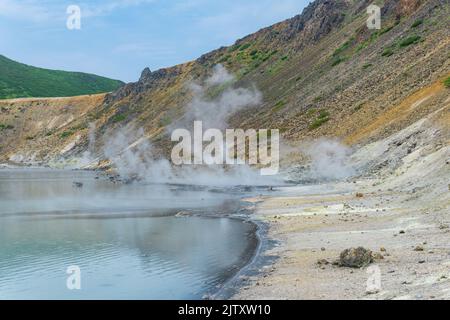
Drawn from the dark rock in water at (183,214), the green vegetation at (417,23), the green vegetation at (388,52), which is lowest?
the dark rock in water at (183,214)

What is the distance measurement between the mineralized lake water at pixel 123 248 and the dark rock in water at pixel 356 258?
3.92 metres

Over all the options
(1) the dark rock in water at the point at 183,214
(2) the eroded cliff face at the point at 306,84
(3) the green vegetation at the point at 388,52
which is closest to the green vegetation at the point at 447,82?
(2) the eroded cliff face at the point at 306,84

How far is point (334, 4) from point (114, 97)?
205 feet

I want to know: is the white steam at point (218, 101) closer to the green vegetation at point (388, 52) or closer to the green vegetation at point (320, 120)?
the green vegetation at point (388, 52)

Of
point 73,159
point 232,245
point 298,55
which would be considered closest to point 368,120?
point 232,245

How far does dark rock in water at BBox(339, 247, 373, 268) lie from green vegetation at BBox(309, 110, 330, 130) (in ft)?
181

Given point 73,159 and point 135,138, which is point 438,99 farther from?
point 73,159

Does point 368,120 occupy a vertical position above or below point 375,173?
above

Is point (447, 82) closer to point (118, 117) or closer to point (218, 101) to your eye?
point (218, 101)

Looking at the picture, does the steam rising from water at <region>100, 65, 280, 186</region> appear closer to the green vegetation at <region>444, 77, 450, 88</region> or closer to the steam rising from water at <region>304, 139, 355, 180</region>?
the steam rising from water at <region>304, 139, 355, 180</region>

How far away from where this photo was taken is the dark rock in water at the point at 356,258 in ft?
61.7

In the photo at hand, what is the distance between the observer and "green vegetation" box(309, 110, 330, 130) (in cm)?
7380

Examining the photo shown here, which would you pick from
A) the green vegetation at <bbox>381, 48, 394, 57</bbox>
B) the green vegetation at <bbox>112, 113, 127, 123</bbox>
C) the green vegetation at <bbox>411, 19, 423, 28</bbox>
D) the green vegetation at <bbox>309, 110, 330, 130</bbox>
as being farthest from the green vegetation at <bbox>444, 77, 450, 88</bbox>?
the green vegetation at <bbox>112, 113, 127, 123</bbox>
